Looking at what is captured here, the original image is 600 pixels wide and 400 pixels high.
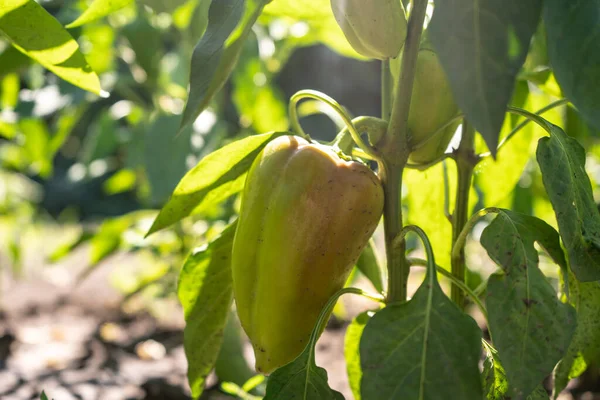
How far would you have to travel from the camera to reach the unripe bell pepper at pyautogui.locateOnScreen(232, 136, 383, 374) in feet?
1.83

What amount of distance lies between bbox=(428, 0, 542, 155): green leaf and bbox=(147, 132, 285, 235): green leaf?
0.26 meters

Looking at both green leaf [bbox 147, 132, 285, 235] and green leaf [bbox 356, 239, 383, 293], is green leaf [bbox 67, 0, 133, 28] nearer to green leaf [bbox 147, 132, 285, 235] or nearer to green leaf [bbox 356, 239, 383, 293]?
green leaf [bbox 147, 132, 285, 235]

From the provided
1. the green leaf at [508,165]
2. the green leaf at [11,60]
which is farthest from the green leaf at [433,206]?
the green leaf at [11,60]

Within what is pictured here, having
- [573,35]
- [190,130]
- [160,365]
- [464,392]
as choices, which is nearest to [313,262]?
[464,392]

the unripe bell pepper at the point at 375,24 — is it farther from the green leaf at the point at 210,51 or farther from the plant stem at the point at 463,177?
the plant stem at the point at 463,177

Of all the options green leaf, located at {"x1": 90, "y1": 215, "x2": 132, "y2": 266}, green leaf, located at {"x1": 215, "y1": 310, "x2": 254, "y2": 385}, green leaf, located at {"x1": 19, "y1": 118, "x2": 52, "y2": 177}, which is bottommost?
green leaf, located at {"x1": 215, "y1": 310, "x2": 254, "y2": 385}

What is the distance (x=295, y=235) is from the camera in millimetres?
560

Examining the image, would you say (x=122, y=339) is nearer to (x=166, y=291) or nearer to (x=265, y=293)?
(x=166, y=291)

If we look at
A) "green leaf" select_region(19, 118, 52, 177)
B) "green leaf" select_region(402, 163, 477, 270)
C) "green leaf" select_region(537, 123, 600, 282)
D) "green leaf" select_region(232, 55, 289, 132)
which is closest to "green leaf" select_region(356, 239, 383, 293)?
"green leaf" select_region(402, 163, 477, 270)

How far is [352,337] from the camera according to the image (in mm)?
718

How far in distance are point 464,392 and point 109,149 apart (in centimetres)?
141

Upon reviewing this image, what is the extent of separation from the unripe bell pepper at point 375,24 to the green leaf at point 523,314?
0.55ft

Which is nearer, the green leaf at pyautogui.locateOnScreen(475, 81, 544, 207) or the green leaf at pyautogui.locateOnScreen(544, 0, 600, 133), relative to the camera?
the green leaf at pyautogui.locateOnScreen(544, 0, 600, 133)

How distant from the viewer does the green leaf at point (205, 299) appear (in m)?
0.69
